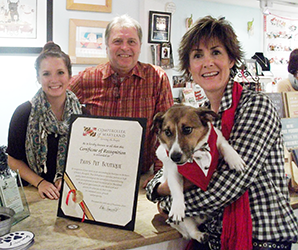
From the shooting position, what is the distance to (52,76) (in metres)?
1.65

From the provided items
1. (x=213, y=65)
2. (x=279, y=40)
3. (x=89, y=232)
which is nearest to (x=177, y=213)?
(x=89, y=232)

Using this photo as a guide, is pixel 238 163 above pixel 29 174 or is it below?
above

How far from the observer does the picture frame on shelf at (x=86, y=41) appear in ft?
9.11

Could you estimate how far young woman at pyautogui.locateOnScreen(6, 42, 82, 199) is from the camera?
1612 millimetres

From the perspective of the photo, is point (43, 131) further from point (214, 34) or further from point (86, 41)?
point (86, 41)

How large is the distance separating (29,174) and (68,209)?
484 mm

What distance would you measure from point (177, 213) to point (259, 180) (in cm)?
32

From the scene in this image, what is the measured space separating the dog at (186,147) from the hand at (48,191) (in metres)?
0.63

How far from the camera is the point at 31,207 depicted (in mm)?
1368

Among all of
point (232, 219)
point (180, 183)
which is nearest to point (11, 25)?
point (180, 183)

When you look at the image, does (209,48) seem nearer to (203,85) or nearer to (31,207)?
(203,85)

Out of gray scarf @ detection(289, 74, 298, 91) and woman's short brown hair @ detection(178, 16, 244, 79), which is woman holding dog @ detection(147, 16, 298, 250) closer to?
→ woman's short brown hair @ detection(178, 16, 244, 79)

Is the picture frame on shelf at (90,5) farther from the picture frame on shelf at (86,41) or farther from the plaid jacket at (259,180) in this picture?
the plaid jacket at (259,180)

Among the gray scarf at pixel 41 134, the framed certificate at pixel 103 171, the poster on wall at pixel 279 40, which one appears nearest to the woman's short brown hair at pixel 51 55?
the gray scarf at pixel 41 134
